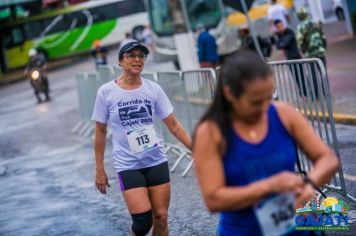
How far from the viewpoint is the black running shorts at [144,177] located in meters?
5.42

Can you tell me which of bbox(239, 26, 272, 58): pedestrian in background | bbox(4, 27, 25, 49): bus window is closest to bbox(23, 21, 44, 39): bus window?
bbox(4, 27, 25, 49): bus window

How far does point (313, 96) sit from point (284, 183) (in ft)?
15.6

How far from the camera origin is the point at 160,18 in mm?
26891

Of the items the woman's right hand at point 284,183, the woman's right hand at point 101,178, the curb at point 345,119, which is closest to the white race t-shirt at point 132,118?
the woman's right hand at point 101,178

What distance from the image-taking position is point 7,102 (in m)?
29.3

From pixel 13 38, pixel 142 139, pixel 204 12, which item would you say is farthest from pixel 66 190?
pixel 13 38

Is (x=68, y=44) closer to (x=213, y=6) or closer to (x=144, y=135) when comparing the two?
(x=213, y=6)

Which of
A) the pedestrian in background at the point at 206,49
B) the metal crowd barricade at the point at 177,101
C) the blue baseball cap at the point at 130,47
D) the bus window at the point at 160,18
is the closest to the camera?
the blue baseball cap at the point at 130,47

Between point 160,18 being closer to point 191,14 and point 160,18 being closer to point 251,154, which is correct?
point 191,14

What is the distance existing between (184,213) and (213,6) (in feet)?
61.5

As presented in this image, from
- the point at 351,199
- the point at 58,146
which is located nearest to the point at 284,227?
the point at 351,199

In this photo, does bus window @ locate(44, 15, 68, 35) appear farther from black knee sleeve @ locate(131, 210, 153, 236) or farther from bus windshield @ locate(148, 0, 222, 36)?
black knee sleeve @ locate(131, 210, 153, 236)

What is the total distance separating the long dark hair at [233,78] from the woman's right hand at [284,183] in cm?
32

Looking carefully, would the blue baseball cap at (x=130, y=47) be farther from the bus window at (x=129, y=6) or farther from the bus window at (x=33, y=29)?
Result: the bus window at (x=129, y=6)
